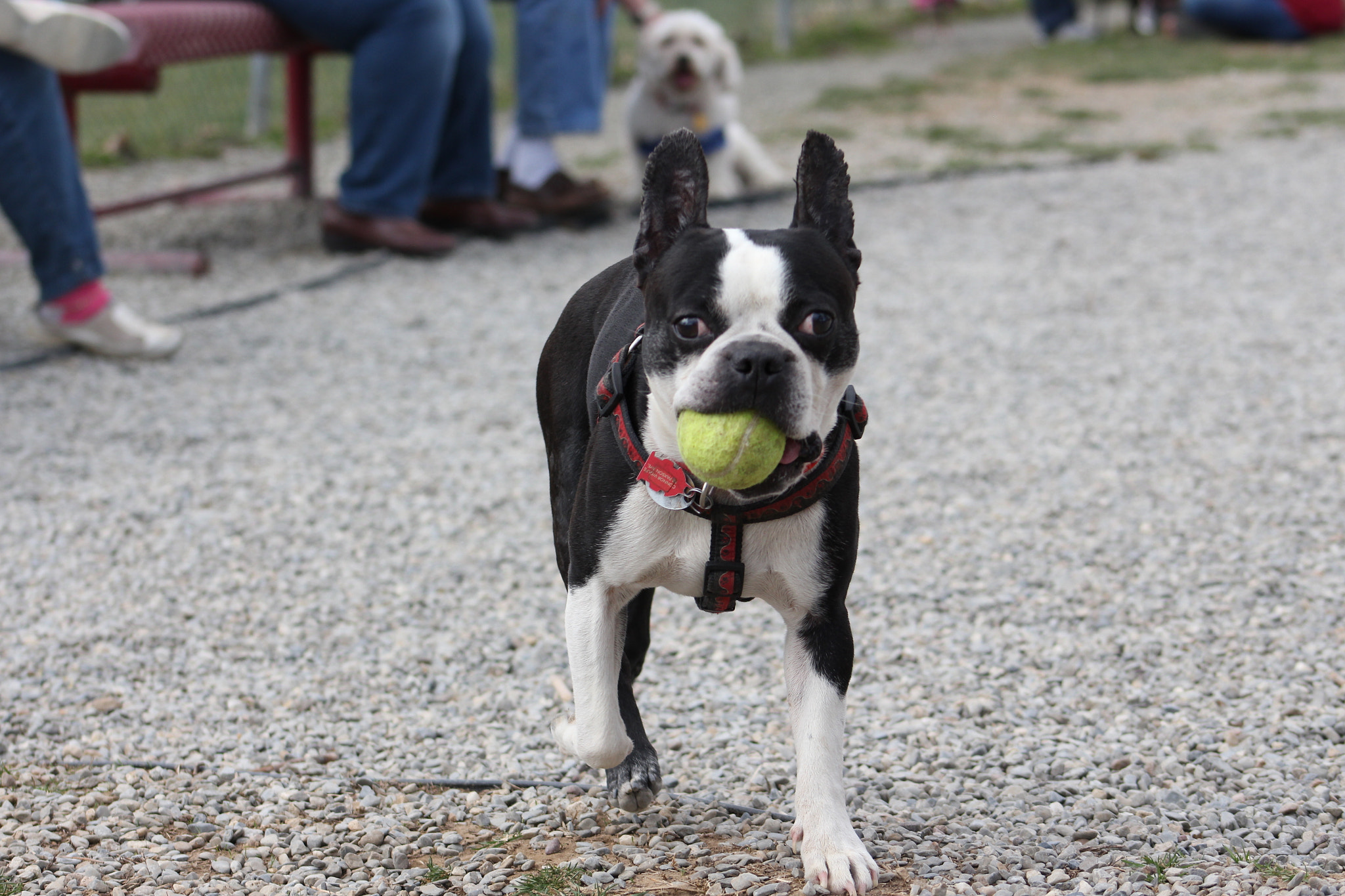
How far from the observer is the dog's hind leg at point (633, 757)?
246 centimetres

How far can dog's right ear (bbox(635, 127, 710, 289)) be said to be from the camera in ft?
7.09

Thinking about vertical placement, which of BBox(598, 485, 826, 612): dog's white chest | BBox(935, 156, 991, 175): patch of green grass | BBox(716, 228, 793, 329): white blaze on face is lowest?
BBox(935, 156, 991, 175): patch of green grass

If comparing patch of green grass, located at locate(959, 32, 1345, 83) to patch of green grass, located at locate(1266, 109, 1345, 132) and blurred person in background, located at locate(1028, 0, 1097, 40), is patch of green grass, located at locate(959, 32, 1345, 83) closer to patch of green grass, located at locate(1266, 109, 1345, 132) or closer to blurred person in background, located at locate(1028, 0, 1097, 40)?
blurred person in background, located at locate(1028, 0, 1097, 40)

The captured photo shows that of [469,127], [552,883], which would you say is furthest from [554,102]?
[552,883]

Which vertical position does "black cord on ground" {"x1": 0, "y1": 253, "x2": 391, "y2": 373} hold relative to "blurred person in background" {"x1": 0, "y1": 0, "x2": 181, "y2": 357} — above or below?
below

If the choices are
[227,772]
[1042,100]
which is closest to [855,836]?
[227,772]

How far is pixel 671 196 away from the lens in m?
2.19

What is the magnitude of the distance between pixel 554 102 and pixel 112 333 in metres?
2.73

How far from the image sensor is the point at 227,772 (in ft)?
8.80

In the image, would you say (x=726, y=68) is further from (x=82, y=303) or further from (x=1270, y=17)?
(x=1270, y=17)

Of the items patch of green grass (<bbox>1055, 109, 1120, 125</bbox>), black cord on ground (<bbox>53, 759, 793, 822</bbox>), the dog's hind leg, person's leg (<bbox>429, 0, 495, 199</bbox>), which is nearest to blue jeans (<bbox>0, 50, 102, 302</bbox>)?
Answer: person's leg (<bbox>429, 0, 495, 199</bbox>)

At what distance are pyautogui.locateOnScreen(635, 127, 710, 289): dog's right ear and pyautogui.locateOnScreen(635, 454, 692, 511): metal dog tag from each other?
291mm

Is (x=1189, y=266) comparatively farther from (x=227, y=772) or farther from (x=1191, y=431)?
(x=227, y=772)

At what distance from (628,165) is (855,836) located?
708 cm
